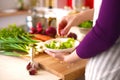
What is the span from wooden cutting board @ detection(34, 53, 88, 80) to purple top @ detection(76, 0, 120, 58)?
0.52 ft

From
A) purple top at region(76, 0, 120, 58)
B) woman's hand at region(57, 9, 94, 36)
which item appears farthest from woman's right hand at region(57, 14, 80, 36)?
purple top at region(76, 0, 120, 58)

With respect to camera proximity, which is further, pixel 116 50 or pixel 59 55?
pixel 59 55

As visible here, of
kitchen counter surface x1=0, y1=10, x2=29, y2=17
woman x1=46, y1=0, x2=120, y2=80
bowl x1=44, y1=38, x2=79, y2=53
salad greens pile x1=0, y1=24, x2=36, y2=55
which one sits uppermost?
kitchen counter surface x1=0, y1=10, x2=29, y2=17

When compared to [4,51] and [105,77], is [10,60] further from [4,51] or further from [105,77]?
[105,77]

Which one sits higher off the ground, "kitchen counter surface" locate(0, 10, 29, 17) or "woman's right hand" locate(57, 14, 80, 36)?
"kitchen counter surface" locate(0, 10, 29, 17)

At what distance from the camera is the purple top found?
709mm

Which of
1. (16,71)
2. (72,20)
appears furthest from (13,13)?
(16,71)

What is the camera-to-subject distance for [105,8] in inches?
28.2

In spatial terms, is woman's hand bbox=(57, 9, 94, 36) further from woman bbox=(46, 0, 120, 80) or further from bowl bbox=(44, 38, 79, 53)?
woman bbox=(46, 0, 120, 80)

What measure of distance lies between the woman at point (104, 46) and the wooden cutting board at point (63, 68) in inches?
3.0

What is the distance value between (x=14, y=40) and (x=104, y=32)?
63cm

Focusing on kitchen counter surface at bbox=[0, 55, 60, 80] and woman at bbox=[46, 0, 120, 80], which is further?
kitchen counter surface at bbox=[0, 55, 60, 80]

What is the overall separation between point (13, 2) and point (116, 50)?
247cm

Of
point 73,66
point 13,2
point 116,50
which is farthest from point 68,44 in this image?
point 13,2
